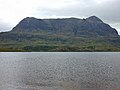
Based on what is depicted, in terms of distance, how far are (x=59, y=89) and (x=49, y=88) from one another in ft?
8.70

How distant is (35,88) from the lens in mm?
51500

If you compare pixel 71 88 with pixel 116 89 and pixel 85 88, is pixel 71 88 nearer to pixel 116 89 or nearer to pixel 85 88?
pixel 85 88

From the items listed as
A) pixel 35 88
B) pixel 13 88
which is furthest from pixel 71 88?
pixel 13 88

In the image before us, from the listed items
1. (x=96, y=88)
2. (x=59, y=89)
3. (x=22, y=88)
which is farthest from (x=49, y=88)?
(x=96, y=88)

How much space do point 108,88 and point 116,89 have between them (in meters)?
2.01

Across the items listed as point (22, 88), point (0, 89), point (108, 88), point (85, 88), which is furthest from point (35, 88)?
point (108, 88)

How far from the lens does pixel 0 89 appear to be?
162ft

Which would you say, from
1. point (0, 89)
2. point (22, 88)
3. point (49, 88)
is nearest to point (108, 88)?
point (49, 88)

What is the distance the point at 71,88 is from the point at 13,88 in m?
12.4

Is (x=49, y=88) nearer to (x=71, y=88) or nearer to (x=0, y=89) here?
(x=71, y=88)

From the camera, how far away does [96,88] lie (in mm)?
52125

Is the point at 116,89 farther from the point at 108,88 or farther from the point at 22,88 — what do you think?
the point at 22,88

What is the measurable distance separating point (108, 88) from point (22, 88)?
61.2 ft

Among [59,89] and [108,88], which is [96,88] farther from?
[59,89]
